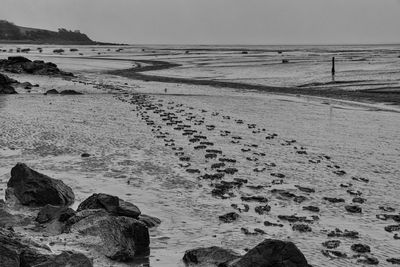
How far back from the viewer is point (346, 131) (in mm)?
22531

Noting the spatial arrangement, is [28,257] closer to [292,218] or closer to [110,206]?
[110,206]

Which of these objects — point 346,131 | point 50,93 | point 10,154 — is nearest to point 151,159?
point 10,154

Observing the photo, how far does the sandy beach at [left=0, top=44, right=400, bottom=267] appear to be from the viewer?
956 centimetres

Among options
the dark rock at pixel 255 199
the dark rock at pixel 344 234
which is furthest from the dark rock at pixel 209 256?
the dark rock at pixel 255 199

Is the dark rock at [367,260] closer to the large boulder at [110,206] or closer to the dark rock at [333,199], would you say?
the dark rock at [333,199]

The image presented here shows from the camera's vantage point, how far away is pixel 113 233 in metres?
8.38

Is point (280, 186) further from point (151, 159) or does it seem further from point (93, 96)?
point (93, 96)

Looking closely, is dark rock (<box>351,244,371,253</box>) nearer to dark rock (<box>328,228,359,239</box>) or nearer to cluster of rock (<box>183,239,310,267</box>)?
dark rock (<box>328,228,359,239</box>)

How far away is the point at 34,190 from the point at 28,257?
4.39m

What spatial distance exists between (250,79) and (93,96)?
23.3 m

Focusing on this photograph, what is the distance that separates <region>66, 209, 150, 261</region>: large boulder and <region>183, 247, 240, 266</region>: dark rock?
2.99 feet

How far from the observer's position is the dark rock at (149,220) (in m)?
10.0

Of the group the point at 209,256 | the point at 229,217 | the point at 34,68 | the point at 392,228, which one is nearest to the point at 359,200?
the point at 392,228

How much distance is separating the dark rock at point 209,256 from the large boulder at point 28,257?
5.88 ft
